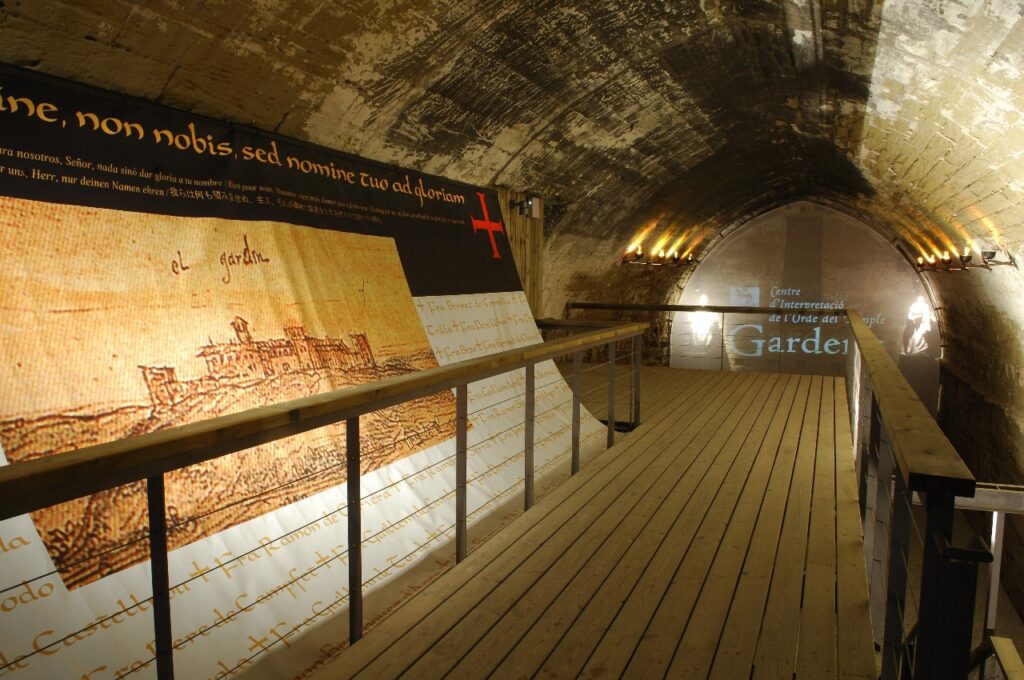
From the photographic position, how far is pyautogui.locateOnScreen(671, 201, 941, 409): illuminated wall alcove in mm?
14148

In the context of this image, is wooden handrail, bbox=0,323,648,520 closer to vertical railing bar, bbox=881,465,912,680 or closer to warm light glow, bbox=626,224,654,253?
vertical railing bar, bbox=881,465,912,680

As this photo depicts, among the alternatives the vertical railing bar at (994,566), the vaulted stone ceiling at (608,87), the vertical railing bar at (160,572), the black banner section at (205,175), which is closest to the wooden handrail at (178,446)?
the vertical railing bar at (160,572)

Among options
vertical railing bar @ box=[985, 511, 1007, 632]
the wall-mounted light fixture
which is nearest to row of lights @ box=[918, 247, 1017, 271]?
vertical railing bar @ box=[985, 511, 1007, 632]

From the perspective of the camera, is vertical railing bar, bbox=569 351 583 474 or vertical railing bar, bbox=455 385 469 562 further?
vertical railing bar, bbox=569 351 583 474

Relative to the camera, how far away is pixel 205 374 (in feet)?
11.5

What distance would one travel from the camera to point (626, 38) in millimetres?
5656

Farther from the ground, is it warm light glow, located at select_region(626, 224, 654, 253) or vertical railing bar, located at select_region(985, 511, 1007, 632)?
warm light glow, located at select_region(626, 224, 654, 253)

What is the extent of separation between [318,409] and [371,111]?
3.25 metres

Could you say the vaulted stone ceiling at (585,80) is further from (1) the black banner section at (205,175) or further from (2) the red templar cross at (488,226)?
(2) the red templar cross at (488,226)

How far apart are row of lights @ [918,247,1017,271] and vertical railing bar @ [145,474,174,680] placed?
7.57 meters

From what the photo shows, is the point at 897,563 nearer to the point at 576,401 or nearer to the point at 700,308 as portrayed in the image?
the point at 576,401

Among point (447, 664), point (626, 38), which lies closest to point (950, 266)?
point (626, 38)

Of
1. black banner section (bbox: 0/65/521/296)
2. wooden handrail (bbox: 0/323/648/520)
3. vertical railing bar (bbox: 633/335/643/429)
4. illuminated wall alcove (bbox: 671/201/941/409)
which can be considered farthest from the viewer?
illuminated wall alcove (bbox: 671/201/941/409)

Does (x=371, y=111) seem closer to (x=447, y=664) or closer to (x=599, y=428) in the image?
(x=599, y=428)
